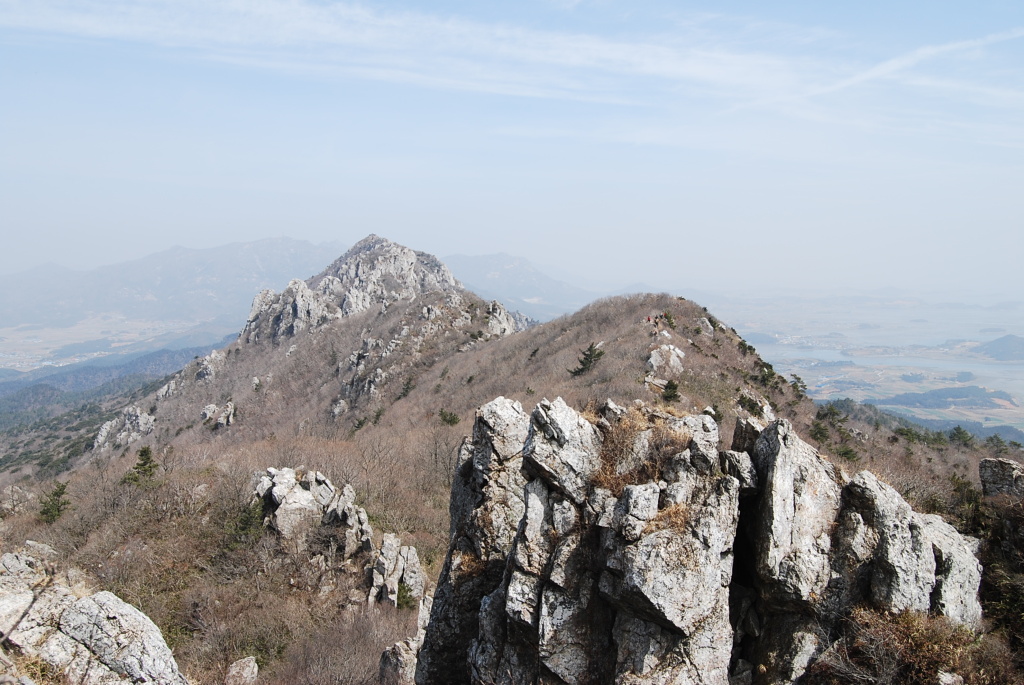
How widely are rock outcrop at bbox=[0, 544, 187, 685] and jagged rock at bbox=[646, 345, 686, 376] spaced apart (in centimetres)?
3287

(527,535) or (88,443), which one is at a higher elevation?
(527,535)

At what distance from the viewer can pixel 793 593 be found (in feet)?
28.8

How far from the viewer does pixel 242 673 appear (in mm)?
18422

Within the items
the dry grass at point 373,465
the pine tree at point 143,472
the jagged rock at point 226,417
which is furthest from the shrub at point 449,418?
the jagged rock at point 226,417

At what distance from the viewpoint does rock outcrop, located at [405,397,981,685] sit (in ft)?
28.6

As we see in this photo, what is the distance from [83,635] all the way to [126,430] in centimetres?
12315

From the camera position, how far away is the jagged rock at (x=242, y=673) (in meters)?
18.3

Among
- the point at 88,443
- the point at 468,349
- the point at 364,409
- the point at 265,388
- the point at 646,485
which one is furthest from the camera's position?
the point at 88,443

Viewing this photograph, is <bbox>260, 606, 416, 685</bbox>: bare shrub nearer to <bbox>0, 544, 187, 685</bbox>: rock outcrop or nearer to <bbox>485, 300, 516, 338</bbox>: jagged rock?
<bbox>0, 544, 187, 685</bbox>: rock outcrop

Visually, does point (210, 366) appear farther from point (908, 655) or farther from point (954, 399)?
point (954, 399)

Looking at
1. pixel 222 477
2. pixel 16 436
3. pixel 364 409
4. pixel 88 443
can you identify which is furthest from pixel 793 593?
pixel 16 436

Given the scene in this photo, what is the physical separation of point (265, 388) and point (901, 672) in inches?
3870

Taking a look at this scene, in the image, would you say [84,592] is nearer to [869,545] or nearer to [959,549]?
[869,545]

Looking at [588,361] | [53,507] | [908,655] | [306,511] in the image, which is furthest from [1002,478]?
[53,507]
